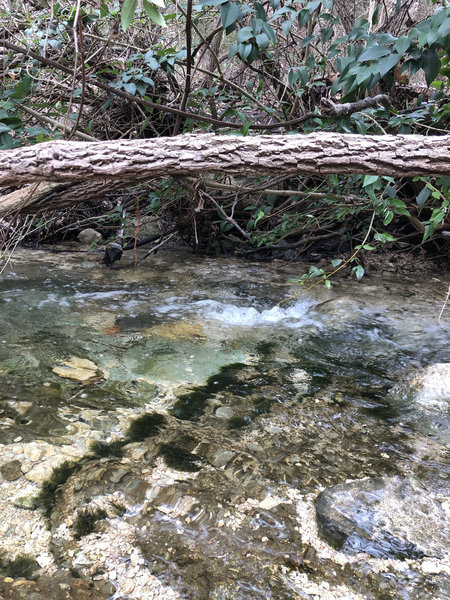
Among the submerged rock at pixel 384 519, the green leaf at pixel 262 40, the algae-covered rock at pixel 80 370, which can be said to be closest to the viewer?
the submerged rock at pixel 384 519

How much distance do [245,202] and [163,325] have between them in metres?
2.33

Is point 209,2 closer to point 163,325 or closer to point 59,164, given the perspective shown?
point 59,164

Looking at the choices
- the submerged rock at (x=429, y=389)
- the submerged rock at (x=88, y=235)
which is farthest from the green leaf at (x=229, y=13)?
the submerged rock at (x=88, y=235)

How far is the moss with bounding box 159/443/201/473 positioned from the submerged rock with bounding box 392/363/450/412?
1.16m

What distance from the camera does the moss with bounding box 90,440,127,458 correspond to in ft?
6.06

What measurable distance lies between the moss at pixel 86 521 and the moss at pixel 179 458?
13.0 inches

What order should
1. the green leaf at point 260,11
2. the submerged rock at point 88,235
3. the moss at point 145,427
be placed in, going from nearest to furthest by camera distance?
the moss at point 145,427, the green leaf at point 260,11, the submerged rock at point 88,235

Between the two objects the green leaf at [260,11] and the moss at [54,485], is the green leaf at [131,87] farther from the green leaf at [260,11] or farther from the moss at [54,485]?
the moss at [54,485]

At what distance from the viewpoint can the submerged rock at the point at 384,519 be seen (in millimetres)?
1452

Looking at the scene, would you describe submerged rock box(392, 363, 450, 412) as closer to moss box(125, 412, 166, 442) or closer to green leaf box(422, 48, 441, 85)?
moss box(125, 412, 166, 442)

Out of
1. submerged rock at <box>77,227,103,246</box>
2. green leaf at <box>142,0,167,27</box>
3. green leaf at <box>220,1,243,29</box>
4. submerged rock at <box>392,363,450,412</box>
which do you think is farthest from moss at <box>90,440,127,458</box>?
submerged rock at <box>77,227,103,246</box>

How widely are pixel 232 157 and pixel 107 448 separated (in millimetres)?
1326

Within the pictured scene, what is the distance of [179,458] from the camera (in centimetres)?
185

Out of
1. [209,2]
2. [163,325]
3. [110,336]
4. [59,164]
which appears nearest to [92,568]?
[59,164]
